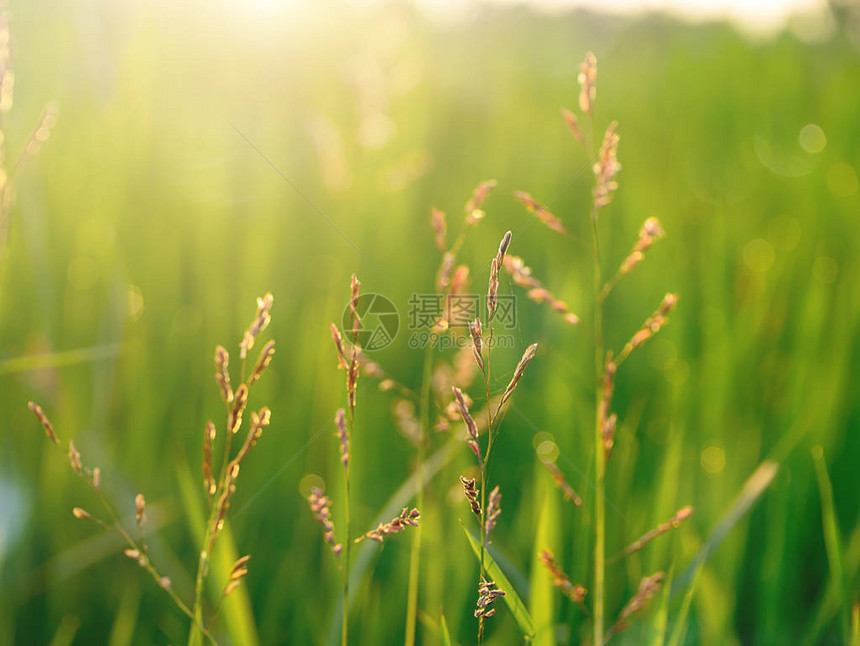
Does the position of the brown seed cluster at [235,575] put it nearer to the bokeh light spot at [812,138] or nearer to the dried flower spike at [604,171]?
the dried flower spike at [604,171]

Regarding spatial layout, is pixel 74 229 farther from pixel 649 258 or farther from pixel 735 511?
pixel 735 511

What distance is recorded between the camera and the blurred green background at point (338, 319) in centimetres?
85

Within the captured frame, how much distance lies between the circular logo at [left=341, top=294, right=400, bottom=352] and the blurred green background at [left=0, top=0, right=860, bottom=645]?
38 millimetres

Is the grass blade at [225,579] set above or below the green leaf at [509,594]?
below

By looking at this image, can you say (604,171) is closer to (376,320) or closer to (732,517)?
(732,517)

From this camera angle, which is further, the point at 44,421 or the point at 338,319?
the point at 338,319

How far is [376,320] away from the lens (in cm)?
119

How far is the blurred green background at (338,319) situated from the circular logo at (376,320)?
0.12ft

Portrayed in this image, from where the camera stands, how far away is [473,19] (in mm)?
4309

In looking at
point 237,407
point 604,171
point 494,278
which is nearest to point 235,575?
point 237,407

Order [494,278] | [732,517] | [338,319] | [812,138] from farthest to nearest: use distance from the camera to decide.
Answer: [812,138]
[338,319]
[732,517]
[494,278]

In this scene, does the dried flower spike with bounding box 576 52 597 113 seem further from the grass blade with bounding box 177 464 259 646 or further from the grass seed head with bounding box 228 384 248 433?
the grass blade with bounding box 177 464 259 646

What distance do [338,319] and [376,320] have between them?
133mm

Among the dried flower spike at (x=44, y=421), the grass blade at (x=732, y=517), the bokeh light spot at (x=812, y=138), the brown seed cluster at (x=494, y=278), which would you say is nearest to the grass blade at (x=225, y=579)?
the dried flower spike at (x=44, y=421)
